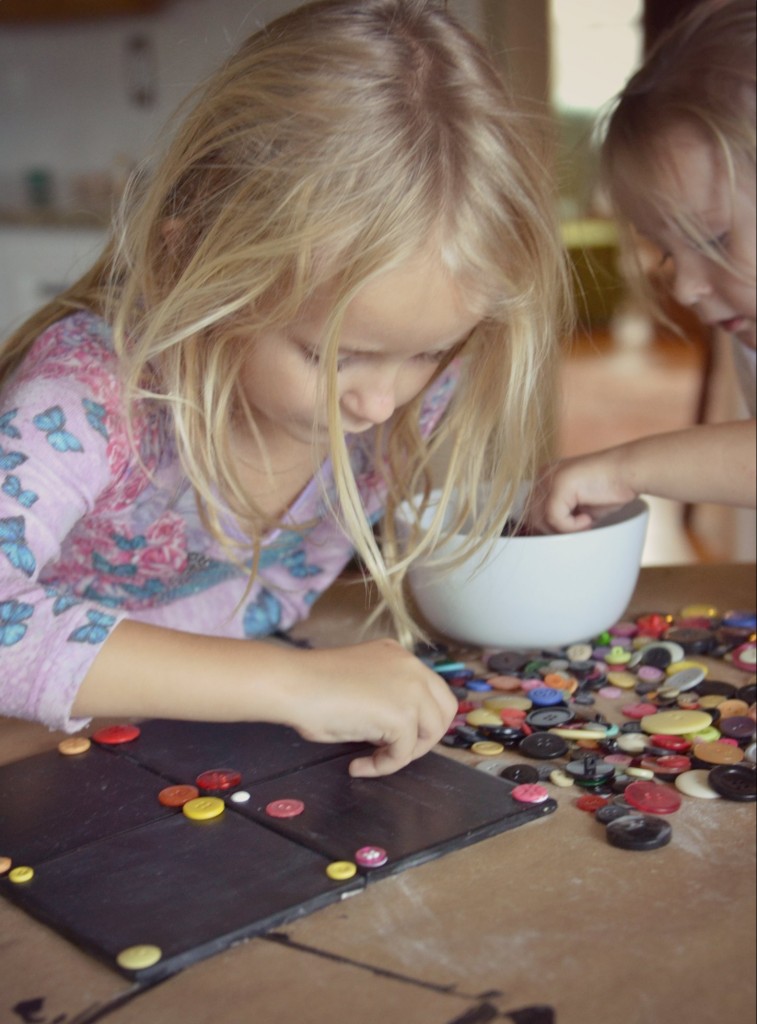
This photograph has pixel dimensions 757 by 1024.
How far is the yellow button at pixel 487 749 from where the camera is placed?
0.78 metres

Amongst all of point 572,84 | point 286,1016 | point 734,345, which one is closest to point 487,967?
point 286,1016

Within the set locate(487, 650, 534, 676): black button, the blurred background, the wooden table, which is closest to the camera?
the wooden table

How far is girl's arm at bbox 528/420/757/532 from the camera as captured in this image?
110cm

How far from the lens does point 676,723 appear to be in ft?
2.59

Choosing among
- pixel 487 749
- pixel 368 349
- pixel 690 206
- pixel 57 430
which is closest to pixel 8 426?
pixel 57 430

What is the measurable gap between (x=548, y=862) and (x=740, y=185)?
76 centimetres

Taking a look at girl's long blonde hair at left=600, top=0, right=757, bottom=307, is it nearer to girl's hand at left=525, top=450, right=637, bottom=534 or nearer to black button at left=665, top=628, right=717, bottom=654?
girl's hand at left=525, top=450, right=637, bottom=534

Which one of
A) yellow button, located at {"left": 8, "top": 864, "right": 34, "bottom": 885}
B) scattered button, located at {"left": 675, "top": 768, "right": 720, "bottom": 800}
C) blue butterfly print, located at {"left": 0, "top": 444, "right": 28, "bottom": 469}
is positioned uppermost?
blue butterfly print, located at {"left": 0, "top": 444, "right": 28, "bottom": 469}

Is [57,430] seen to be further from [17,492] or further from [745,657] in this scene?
[745,657]

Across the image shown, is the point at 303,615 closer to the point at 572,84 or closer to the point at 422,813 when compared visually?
the point at 422,813

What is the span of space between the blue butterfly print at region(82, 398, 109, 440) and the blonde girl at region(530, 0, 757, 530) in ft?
1.38

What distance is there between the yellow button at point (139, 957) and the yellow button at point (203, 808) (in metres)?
0.13

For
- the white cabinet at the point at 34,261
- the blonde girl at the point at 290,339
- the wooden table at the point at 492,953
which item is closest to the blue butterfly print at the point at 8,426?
the blonde girl at the point at 290,339

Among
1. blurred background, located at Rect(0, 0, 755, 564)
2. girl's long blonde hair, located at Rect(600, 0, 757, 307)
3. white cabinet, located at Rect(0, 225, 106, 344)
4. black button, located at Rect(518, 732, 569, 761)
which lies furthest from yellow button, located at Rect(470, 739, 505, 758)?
white cabinet, located at Rect(0, 225, 106, 344)
